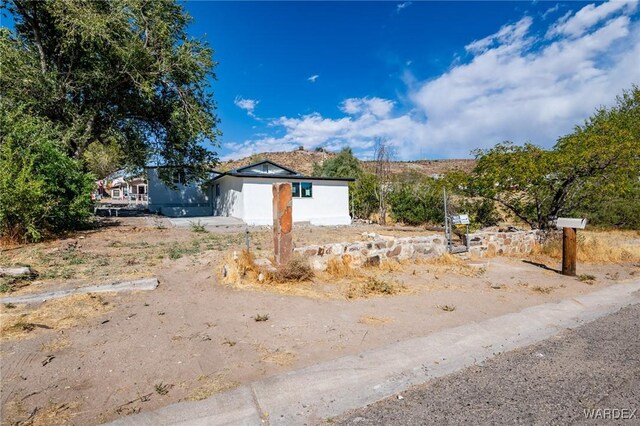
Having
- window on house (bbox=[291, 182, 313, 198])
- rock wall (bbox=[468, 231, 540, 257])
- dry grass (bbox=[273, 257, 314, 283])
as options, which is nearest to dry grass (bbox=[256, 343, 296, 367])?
dry grass (bbox=[273, 257, 314, 283])

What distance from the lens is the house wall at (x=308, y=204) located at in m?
18.9

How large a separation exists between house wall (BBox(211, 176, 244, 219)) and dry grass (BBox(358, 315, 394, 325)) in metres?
15.1

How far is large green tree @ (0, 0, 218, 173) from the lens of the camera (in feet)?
47.1

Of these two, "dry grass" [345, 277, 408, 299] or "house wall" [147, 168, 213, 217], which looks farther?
"house wall" [147, 168, 213, 217]

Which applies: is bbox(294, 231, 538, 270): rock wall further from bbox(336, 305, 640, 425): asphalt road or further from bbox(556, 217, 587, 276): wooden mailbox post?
bbox(336, 305, 640, 425): asphalt road

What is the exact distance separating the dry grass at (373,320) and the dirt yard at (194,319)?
0.10ft

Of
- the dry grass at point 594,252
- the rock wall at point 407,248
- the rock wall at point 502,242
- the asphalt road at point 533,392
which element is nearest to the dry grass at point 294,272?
the rock wall at point 407,248

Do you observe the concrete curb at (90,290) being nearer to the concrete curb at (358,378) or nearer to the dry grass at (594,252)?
the concrete curb at (358,378)

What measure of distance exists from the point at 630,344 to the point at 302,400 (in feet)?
13.3

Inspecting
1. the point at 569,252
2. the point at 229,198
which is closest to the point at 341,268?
the point at 569,252

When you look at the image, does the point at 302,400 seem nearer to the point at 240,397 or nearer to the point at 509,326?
the point at 240,397

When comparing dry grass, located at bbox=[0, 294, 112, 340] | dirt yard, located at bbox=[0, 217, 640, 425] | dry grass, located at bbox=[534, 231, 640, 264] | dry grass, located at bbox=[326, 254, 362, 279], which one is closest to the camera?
dirt yard, located at bbox=[0, 217, 640, 425]

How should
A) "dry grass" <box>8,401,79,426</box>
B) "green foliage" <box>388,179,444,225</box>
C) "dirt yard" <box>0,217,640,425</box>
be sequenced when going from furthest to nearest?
1. "green foliage" <box>388,179,444,225</box>
2. "dirt yard" <box>0,217,640,425</box>
3. "dry grass" <box>8,401,79,426</box>

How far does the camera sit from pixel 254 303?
214 inches
